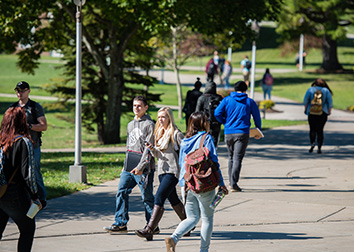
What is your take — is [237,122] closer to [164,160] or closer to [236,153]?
[236,153]

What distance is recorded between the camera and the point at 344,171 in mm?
12445

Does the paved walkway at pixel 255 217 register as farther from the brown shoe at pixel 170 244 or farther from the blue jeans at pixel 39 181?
the brown shoe at pixel 170 244

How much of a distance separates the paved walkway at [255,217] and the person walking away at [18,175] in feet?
3.70

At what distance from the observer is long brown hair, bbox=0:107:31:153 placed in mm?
5535

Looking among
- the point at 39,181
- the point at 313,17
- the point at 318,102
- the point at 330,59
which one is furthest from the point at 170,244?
the point at 330,59

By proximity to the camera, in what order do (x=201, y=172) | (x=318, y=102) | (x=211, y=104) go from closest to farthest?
(x=201, y=172), (x=211, y=104), (x=318, y=102)

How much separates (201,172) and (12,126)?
6.33ft

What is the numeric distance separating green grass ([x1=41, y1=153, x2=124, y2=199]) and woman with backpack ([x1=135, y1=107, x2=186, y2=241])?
9.96 ft

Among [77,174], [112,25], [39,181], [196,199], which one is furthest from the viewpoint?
[112,25]

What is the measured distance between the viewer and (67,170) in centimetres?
1258

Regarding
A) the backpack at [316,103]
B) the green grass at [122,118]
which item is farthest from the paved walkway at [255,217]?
the backpack at [316,103]

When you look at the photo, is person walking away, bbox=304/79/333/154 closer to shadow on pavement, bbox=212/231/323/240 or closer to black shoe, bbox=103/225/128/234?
shadow on pavement, bbox=212/231/323/240

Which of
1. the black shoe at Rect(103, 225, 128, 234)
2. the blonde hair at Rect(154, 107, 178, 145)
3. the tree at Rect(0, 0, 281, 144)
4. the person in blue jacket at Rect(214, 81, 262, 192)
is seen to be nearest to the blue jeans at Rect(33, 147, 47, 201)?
the black shoe at Rect(103, 225, 128, 234)

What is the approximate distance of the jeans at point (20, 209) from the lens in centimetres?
543
